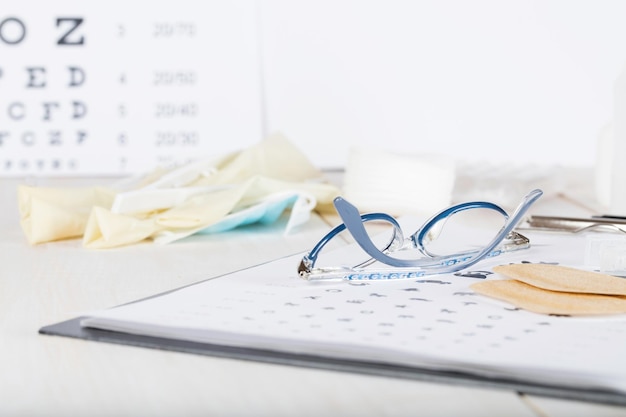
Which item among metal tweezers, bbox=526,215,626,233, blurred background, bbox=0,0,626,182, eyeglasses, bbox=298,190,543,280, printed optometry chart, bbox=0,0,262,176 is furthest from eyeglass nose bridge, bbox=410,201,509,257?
blurred background, bbox=0,0,626,182

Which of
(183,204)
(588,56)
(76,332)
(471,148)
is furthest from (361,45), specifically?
(76,332)

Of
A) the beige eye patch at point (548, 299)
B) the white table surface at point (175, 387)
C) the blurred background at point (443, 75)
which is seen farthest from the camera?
the blurred background at point (443, 75)

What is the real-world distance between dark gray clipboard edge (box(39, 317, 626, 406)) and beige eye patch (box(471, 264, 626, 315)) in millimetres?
111

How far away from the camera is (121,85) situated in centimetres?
154

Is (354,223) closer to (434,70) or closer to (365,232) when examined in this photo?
(365,232)

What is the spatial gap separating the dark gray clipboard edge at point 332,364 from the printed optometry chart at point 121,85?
3.31ft

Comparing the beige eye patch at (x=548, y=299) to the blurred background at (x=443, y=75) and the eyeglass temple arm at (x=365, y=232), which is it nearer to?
the eyeglass temple arm at (x=365, y=232)

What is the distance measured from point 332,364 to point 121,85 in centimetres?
115

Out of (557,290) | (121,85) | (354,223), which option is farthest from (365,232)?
(121,85)

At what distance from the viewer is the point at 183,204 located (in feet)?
2.93

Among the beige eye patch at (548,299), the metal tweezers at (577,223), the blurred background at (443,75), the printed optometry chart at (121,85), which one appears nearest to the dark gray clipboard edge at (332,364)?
the beige eye patch at (548,299)

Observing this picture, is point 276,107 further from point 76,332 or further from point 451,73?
point 76,332

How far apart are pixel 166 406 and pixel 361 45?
52.0 inches

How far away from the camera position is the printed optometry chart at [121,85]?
1514 mm
